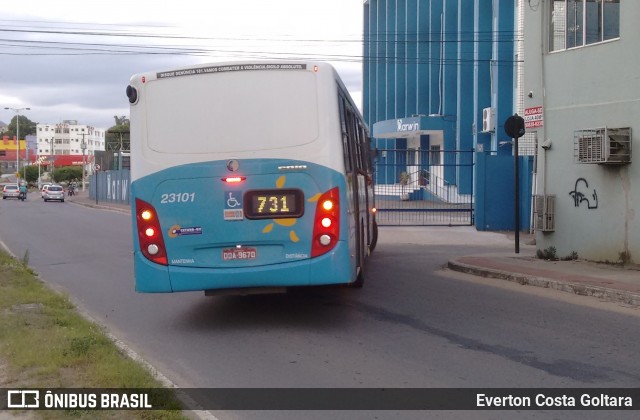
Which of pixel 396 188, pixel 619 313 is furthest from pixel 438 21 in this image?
pixel 619 313

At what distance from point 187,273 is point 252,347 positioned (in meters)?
1.24

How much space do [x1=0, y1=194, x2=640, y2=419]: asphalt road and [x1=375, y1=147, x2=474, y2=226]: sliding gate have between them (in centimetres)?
1234

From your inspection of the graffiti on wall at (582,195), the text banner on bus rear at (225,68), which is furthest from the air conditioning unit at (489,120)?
the text banner on bus rear at (225,68)

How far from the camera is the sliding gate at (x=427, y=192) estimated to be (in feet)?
95.2

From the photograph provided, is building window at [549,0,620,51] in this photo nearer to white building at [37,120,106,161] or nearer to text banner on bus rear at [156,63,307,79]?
text banner on bus rear at [156,63,307,79]

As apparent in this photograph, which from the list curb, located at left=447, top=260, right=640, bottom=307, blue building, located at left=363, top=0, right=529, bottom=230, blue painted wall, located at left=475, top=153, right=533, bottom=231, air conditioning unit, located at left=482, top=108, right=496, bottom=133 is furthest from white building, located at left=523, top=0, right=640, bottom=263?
air conditioning unit, located at left=482, top=108, right=496, bottom=133

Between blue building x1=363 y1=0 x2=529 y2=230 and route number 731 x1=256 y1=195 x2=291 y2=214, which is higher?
blue building x1=363 y1=0 x2=529 y2=230

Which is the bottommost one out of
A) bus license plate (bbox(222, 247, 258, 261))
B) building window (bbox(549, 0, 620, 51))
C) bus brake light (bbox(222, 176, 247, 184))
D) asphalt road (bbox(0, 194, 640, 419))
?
asphalt road (bbox(0, 194, 640, 419))

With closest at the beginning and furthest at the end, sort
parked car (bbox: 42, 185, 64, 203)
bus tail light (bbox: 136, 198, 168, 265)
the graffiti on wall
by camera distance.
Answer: bus tail light (bbox: 136, 198, 168, 265), the graffiti on wall, parked car (bbox: 42, 185, 64, 203)

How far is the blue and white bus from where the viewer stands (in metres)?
9.34

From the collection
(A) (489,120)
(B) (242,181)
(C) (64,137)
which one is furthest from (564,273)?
(C) (64,137)

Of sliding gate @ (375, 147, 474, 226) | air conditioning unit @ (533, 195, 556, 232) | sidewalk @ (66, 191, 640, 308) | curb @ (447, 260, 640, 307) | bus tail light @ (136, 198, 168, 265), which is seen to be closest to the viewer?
bus tail light @ (136, 198, 168, 265)

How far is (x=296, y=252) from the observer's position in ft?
30.8

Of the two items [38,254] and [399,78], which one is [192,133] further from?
[399,78]
